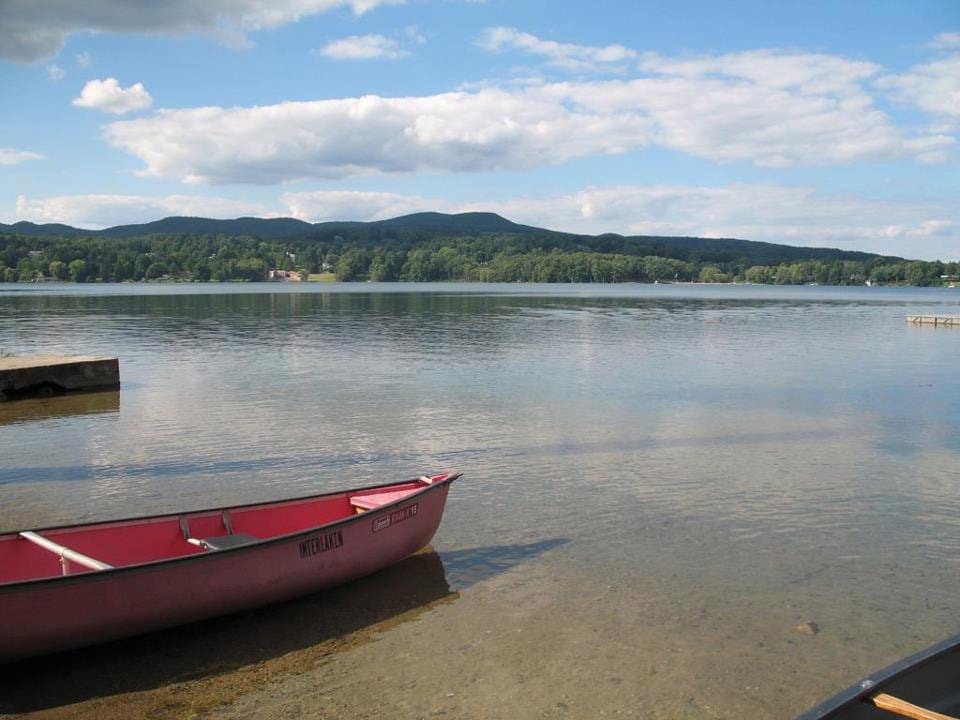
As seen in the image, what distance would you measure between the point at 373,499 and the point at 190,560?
10.8 ft

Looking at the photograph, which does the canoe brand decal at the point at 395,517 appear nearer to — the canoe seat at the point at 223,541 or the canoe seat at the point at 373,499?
the canoe seat at the point at 373,499

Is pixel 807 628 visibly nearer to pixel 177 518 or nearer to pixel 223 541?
pixel 223 541

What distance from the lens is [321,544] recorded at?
1025 cm

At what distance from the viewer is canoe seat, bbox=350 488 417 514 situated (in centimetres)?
1171

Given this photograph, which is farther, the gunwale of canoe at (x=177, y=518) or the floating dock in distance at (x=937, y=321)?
the floating dock in distance at (x=937, y=321)

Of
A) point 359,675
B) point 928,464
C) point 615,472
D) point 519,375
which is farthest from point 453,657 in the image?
point 519,375

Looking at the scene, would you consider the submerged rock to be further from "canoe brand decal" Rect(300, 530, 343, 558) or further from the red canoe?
"canoe brand decal" Rect(300, 530, 343, 558)

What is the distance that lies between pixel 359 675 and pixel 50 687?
3177 millimetres

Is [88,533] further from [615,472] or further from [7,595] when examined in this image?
[615,472]

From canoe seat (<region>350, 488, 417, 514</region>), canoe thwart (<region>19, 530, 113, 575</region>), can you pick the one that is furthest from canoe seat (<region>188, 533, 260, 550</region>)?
→ canoe seat (<region>350, 488, 417, 514</region>)

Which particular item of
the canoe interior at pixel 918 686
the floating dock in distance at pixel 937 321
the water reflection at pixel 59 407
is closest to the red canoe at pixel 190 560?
the canoe interior at pixel 918 686

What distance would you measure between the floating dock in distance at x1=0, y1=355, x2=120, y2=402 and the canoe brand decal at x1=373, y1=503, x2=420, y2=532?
21.2 meters

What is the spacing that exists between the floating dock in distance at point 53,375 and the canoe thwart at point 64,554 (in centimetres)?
1999

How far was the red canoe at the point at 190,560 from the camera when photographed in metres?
8.39
